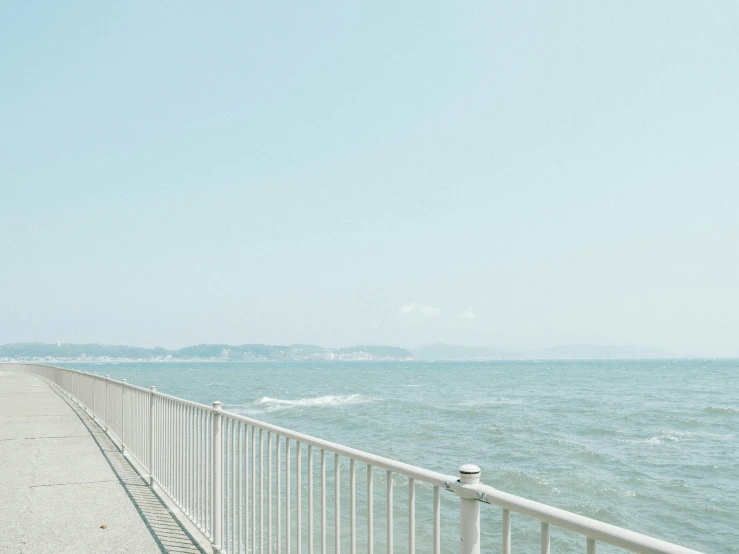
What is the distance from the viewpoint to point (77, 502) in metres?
6.81

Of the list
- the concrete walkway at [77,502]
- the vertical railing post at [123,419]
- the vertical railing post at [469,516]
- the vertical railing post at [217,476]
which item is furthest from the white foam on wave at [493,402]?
the vertical railing post at [469,516]

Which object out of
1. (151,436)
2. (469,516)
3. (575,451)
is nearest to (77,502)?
(151,436)

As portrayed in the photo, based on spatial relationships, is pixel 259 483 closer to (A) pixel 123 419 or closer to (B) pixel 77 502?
(B) pixel 77 502

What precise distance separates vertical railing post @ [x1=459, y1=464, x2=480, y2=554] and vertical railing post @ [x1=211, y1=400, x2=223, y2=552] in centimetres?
344

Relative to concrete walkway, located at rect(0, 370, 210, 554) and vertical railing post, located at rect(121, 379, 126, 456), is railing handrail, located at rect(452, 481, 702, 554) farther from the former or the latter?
vertical railing post, located at rect(121, 379, 126, 456)

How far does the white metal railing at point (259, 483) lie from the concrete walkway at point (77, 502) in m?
0.26

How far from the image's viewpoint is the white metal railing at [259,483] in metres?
2.36

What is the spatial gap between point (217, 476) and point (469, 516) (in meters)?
3.65

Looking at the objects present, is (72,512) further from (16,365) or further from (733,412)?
(16,365)

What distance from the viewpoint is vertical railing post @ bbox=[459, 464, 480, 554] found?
2.48m

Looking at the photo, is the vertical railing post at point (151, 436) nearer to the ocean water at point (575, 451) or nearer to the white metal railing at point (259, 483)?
the white metal railing at point (259, 483)

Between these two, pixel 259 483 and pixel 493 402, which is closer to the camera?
pixel 259 483

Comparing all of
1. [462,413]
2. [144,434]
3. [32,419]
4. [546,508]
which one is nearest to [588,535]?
[546,508]

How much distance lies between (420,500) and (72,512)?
911 centimetres
